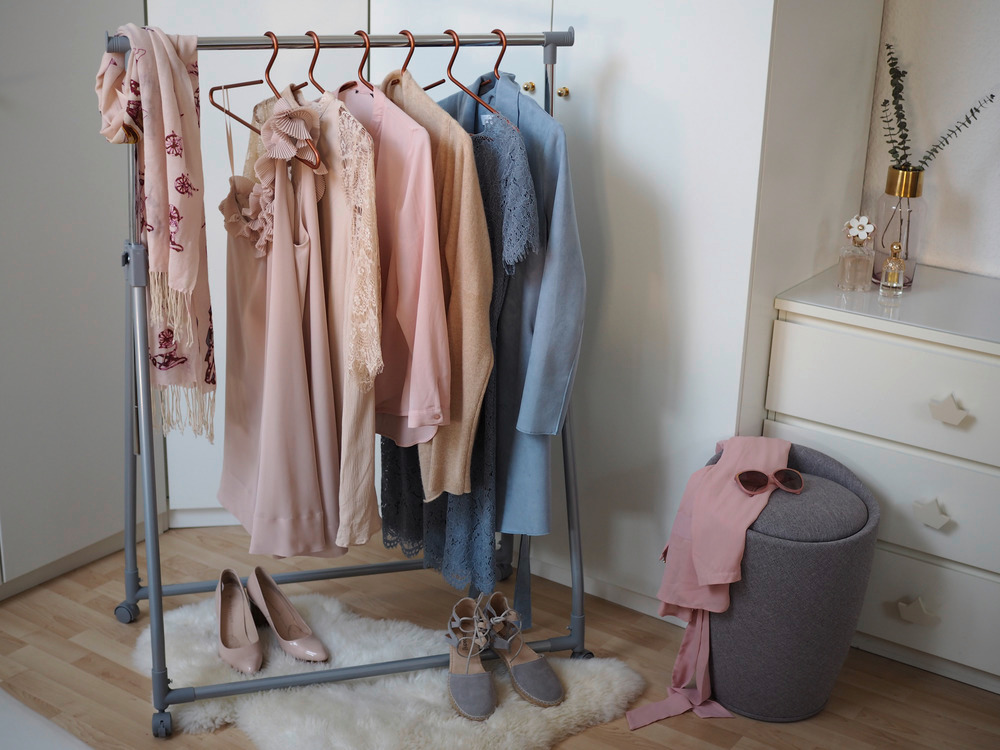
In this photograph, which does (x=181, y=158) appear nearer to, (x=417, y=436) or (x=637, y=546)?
(x=417, y=436)

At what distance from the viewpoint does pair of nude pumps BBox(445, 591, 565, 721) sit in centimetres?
189

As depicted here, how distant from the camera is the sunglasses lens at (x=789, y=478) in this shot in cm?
191

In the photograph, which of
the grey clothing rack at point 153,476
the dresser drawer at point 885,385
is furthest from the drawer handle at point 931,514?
the grey clothing rack at point 153,476

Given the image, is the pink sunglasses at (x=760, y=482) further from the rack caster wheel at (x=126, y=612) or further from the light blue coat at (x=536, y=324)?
the rack caster wheel at (x=126, y=612)

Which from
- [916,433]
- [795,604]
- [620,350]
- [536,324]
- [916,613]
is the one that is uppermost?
[536,324]

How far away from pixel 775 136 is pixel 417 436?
36.4 inches

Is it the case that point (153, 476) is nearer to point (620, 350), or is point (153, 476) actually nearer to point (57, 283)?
point (57, 283)

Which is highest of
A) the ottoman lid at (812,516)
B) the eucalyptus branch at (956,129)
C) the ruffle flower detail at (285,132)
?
the eucalyptus branch at (956,129)

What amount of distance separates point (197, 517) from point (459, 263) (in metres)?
1.37

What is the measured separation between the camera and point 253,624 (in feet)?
6.68

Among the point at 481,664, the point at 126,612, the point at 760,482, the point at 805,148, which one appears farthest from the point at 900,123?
the point at 126,612

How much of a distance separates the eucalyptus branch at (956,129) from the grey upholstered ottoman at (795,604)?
853mm

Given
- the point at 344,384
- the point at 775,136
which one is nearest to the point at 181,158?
the point at 344,384

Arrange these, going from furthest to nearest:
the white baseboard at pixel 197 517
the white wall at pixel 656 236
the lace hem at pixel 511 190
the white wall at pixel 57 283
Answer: the white baseboard at pixel 197 517
the white wall at pixel 57 283
the white wall at pixel 656 236
the lace hem at pixel 511 190
